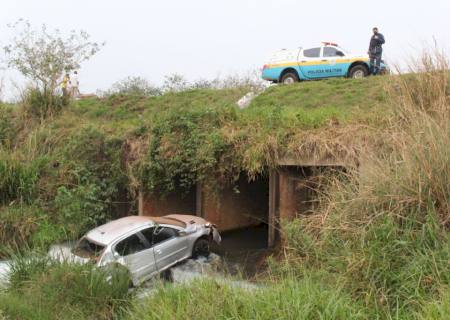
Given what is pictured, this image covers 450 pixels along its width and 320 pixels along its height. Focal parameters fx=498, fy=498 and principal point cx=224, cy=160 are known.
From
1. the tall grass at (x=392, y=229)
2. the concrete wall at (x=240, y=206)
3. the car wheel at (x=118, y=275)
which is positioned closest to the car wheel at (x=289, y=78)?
the concrete wall at (x=240, y=206)

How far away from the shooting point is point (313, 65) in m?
17.8

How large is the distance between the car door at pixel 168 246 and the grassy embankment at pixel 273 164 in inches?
68.6

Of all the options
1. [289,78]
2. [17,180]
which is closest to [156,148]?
[17,180]

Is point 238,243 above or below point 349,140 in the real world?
below

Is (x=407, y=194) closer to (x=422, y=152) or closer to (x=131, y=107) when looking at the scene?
(x=422, y=152)

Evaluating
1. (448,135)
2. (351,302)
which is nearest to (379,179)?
(448,135)

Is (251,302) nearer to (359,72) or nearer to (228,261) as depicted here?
(228,261)

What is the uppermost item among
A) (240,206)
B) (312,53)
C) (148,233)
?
(312,53)

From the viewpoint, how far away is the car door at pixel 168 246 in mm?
9594

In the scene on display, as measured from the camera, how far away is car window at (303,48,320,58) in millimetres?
17922

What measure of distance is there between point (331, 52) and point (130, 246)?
1144cm

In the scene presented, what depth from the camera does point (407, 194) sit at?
19.1ft

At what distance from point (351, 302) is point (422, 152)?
199 cm

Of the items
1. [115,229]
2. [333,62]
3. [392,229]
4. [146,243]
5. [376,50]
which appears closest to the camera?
[392,229]
